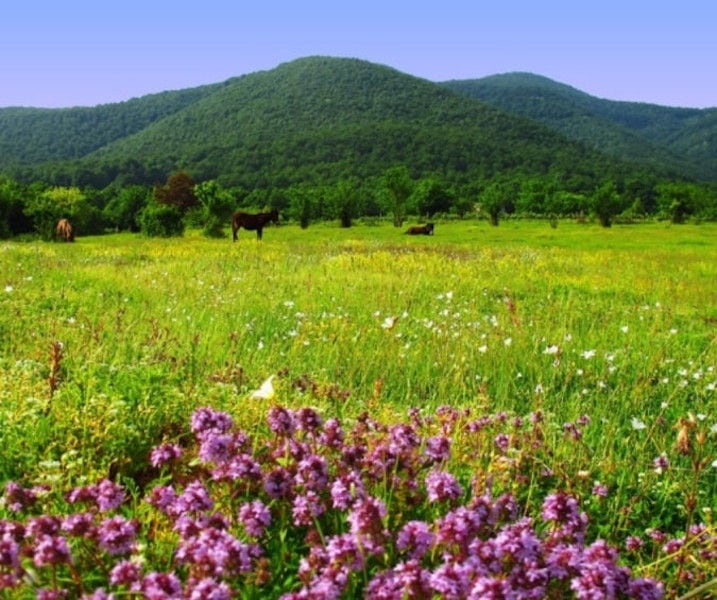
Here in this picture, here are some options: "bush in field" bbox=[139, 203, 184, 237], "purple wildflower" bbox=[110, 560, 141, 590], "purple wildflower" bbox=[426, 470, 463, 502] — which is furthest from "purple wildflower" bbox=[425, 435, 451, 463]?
"bush in field" bbox=[139, 203, 184, 237]

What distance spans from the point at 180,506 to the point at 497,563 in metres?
1.32

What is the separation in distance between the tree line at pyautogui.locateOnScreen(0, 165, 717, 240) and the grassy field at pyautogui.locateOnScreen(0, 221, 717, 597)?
44.6m

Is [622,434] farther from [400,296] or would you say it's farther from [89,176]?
[89,176]

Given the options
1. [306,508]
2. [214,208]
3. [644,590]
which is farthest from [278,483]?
[214,208]

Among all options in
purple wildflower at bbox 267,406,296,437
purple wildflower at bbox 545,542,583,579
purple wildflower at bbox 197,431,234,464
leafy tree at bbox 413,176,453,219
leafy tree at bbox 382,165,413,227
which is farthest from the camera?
leafy tree at bbox 413,176,453,219

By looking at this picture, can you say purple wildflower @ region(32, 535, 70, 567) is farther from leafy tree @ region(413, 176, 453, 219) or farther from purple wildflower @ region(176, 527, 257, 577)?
leafy tree @ region(413, 176, 453, 219)

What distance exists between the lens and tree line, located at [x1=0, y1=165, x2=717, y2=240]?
2591 inches

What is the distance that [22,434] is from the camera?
4.89 m

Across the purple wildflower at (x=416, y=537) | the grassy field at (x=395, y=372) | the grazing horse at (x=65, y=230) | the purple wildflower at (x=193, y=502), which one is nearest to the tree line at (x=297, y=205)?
the grazing horse at (x=65, y=230)

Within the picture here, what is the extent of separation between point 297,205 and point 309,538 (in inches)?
3643

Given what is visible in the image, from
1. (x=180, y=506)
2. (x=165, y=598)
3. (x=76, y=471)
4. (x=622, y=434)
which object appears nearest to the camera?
(x=165, y=598)

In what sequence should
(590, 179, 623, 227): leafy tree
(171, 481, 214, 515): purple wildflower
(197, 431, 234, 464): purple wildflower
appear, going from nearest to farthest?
(171, 481, 214, 515): purple wildflower < (197, 431, 234, 464): purple wildflower < (590, 179, 623, 227): leafy tree

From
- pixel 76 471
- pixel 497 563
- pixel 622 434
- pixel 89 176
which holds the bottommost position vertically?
pixel 622 434

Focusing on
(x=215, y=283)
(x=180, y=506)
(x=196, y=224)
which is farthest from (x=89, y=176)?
(x=180, y=506)
